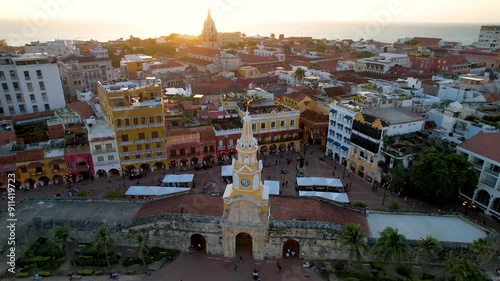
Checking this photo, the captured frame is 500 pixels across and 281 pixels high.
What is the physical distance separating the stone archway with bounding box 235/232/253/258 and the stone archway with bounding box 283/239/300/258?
3.46 metres

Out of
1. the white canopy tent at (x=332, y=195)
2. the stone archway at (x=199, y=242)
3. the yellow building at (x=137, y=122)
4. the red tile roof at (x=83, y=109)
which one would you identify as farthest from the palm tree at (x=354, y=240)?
the red tile roof at (x=83, y=109)

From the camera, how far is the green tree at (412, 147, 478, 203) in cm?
3809

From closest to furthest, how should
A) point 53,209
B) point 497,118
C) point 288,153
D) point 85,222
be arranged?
point 85,222 < point 53,209 < point 497,118 < point 288,153

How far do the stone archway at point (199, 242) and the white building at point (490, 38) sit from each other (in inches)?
6362

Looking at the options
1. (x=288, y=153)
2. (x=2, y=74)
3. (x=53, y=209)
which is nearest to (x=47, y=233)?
(x=53, y=209)

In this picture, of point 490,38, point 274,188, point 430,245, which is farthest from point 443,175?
point 490,38

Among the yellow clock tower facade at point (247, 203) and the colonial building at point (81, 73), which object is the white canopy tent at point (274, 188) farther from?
the colonial building at point (81, 73)

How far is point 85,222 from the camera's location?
34094 millimetres

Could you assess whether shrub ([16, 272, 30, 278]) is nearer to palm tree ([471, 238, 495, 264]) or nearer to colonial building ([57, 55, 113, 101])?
palm tree ([471, 238, 495, 264])

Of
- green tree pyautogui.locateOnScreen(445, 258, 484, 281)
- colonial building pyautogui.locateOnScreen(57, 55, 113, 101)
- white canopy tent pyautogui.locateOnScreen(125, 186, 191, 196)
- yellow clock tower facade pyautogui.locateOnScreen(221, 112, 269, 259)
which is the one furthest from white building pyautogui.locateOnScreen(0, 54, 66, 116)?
green tree pyautogui.locateOnScreen(445, 258, 484, 281)

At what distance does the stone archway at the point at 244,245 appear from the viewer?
1342 inches

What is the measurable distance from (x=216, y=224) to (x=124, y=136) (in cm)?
2352

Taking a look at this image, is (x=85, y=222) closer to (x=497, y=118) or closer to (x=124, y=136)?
(x=124, y=136)

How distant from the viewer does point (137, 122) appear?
161 ft
